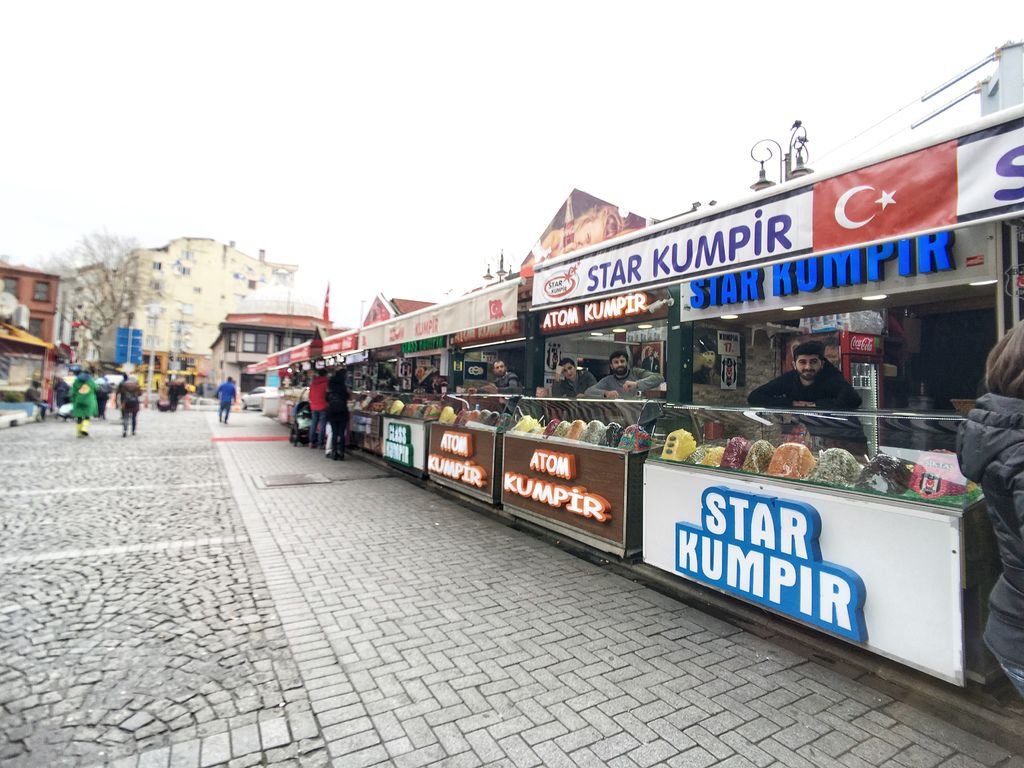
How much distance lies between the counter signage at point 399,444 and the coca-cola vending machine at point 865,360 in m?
5.76

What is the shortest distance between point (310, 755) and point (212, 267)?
73148 millimetres

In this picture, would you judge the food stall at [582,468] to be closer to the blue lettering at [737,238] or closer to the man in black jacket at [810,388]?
the blue lettering at [737,238]

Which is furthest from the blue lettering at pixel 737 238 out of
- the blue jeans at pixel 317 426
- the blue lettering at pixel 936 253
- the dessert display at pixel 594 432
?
the blue jeans at pixel 317 426

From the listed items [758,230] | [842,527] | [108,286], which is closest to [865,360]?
[758,230]

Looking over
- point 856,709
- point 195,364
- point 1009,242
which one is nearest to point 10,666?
point 856,709

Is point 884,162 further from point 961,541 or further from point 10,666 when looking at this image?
point 10,666

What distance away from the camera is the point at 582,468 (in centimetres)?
477

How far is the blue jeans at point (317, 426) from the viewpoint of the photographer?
12.5 m

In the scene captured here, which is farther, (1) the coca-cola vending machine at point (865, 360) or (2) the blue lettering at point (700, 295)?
(1) the coca-cola vending machine at point (865, 360)

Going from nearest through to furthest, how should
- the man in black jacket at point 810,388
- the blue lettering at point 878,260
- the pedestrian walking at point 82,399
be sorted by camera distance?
the blue lettering at point 878,260 < the man in black jacket at point 810,388 < the pedestrian walking at point 82,399

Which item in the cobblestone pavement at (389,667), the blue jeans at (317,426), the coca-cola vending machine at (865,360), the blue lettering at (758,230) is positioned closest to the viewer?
the cobblestone pavement at (389,667)

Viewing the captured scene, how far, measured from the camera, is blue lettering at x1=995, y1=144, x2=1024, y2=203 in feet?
7.63

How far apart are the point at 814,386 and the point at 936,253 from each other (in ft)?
4.67

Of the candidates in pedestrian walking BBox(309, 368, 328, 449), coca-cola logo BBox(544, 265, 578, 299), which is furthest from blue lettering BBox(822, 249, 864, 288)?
pedestrian walking BBox(309, 368, 328, 449)
